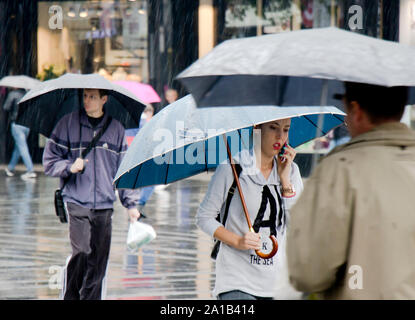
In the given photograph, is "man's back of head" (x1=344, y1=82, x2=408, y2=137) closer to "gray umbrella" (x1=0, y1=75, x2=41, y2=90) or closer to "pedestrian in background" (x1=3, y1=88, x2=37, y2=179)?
"gray umbrella" (x1=0, y1=75, x2=41, y2=90)

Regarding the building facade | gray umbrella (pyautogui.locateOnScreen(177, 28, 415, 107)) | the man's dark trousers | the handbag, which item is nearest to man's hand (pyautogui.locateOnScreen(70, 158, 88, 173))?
the handbag

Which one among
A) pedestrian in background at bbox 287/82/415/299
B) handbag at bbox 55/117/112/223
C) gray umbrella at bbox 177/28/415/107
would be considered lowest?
handbag at bbox 55/117/112/223

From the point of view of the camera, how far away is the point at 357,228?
2645 millimetres

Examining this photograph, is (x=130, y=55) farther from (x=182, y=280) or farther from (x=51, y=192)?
(x=182, y=280)

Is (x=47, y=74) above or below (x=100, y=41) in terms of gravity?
below

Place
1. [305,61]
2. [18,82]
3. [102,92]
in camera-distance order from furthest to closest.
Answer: [18,82] → [102,92] → [305,61]

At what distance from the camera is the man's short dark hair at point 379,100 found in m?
2.89

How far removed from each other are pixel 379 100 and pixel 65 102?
485cm

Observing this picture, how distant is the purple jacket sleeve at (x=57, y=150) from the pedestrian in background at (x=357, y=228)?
4301mm

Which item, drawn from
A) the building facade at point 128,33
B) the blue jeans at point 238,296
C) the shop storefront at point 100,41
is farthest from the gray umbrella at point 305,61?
the shop storefront at point 100,41

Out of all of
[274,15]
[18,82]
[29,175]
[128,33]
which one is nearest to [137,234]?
[18,82]

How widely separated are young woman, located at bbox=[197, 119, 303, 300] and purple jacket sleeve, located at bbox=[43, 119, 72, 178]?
2290 mm

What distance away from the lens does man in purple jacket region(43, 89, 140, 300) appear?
6730 mm

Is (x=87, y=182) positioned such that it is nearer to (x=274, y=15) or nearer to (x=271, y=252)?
(x=271, y=252)
